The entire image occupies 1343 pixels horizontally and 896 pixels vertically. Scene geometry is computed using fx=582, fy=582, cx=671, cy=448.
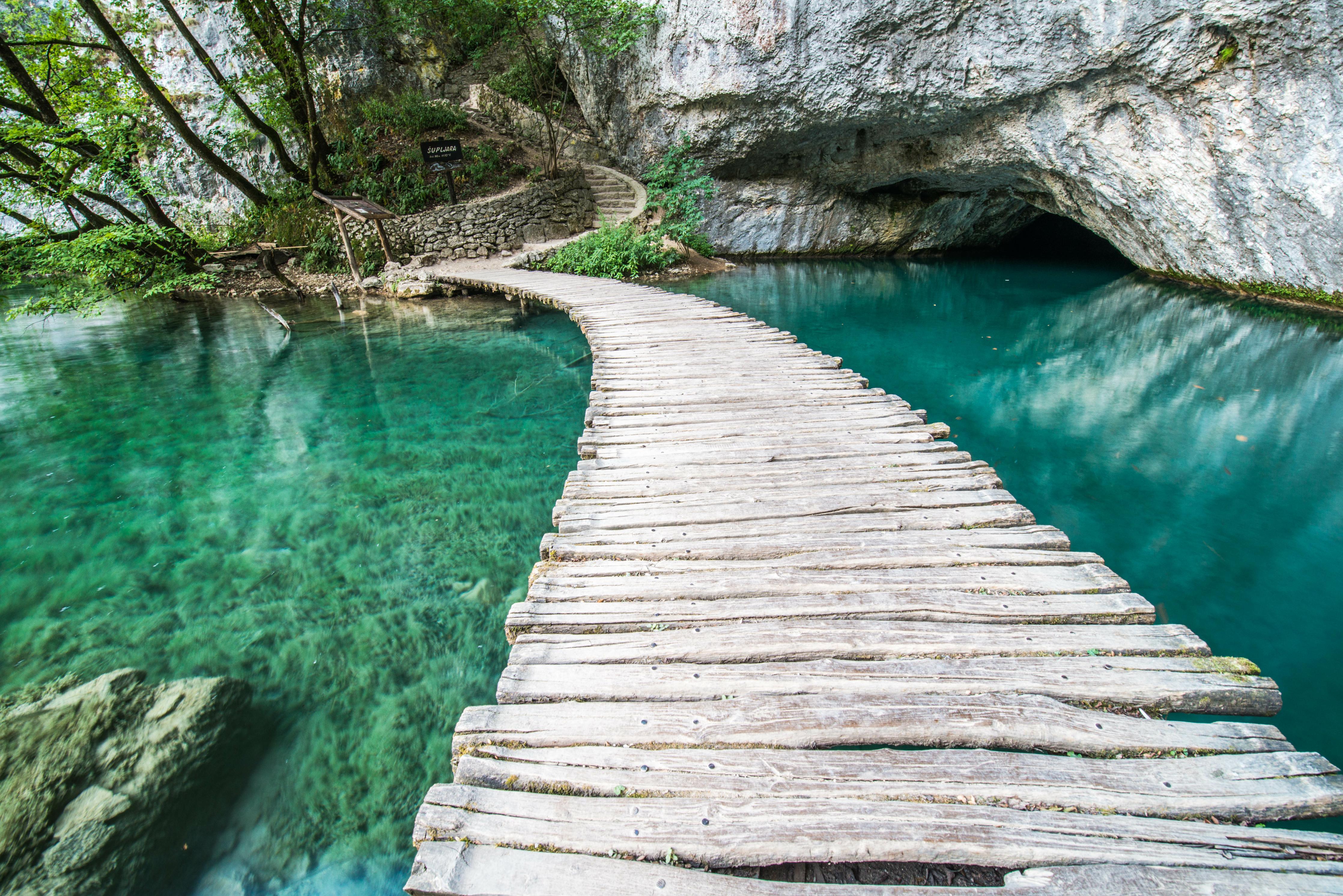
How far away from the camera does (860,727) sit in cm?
181

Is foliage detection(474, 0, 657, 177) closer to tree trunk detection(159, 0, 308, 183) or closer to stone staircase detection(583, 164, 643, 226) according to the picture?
stone staircase detection(583, 164, 643, 226)

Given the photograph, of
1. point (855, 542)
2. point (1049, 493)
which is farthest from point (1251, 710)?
point (1049, 493)

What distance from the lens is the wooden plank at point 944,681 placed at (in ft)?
6.23

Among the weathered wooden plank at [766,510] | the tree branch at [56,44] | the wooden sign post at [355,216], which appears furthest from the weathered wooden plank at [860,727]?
the tree branch at [56,44]

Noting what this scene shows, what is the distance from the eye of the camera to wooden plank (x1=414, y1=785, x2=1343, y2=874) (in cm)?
142

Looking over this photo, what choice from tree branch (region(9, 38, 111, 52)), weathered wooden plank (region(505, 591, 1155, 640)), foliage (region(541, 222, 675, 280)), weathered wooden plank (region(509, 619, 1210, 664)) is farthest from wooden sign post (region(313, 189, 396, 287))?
weathered wooden plank (region(509, 619, 1210, 664))

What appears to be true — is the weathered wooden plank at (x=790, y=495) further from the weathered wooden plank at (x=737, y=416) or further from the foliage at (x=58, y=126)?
the foliage at (x=58, y=126)

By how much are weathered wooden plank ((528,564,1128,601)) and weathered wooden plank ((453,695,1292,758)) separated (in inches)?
22.3

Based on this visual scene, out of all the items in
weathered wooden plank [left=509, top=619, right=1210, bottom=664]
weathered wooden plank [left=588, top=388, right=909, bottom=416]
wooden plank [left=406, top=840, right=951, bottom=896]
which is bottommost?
wooden plank [left=406, top=840, right=951, bottom=896]

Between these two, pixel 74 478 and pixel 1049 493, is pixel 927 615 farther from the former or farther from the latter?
pixel 74 478

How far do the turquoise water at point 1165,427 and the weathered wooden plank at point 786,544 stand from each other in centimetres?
177

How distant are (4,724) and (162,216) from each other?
48.5ft

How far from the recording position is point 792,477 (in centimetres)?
340

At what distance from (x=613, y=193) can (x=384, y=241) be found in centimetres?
638
